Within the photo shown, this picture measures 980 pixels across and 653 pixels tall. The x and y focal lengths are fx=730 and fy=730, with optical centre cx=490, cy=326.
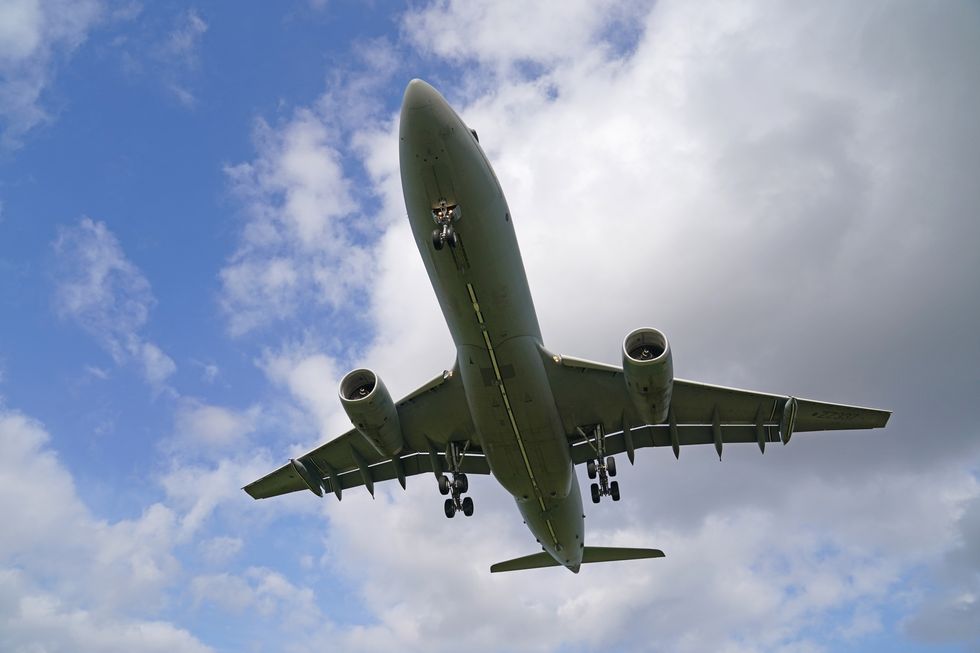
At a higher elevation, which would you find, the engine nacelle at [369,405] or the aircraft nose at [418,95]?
the aircraft nose at [418,95]

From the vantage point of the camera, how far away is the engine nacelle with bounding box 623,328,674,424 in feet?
51.7

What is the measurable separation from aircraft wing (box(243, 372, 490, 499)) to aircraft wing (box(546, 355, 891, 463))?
2.99m

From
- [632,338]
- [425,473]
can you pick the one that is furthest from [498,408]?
[425,473]

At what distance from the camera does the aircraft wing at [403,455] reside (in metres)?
20.0

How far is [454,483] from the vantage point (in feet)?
68.6

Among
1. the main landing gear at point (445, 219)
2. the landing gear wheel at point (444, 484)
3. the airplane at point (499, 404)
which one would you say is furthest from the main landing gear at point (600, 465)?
the main landing gear at point (445, 219)

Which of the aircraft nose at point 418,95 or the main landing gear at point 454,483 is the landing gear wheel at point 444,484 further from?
the aircraft nose at point 418,95

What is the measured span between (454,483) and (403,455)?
262cm

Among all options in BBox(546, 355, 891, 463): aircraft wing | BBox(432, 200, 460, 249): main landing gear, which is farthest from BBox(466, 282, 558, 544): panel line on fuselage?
BBox(546, 355, 891, 463): aircraft wing

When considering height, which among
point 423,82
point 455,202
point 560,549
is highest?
point 423,82

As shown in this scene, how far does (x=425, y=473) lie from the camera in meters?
23.6

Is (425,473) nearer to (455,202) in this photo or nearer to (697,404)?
(697,404)

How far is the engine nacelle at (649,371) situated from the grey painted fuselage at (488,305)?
2.36 m

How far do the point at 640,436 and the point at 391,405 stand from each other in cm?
779
